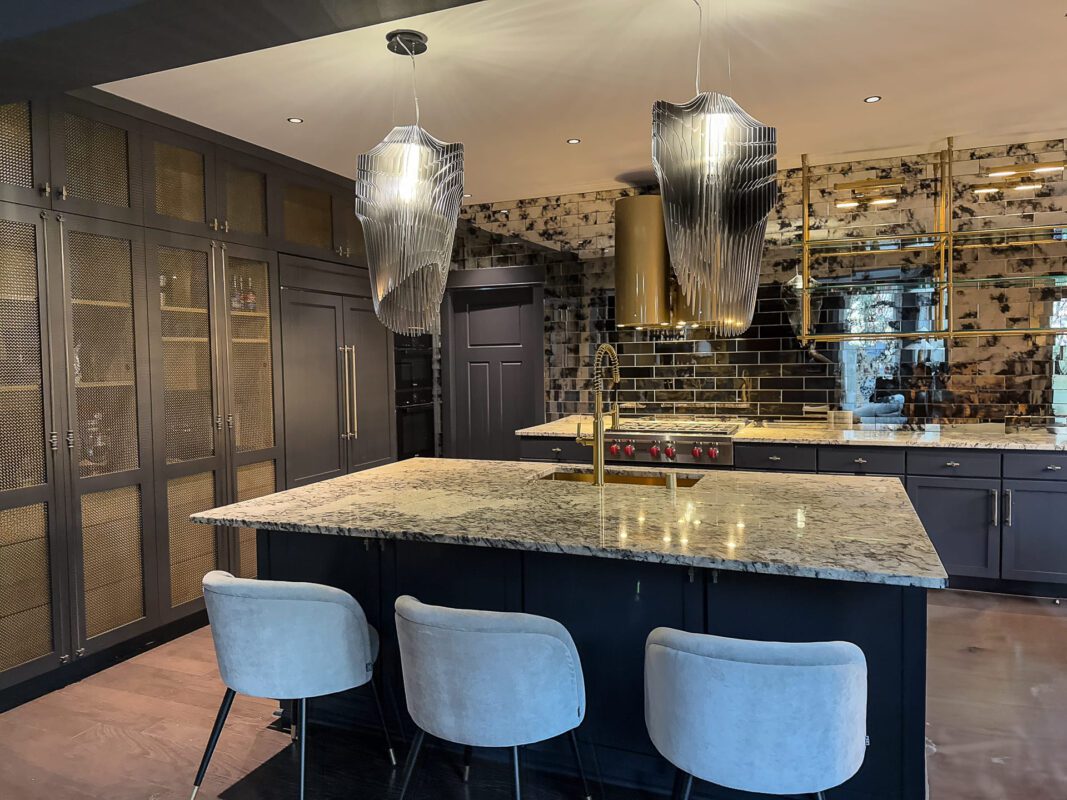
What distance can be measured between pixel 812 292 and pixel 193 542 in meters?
4.03

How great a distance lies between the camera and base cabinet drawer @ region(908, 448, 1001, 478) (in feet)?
13.1

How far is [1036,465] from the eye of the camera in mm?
3910

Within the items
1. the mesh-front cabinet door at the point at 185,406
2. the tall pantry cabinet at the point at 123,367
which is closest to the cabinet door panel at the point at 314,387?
the tall pantry cabinet at the point at 123,367

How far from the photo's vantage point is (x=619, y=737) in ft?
7.43

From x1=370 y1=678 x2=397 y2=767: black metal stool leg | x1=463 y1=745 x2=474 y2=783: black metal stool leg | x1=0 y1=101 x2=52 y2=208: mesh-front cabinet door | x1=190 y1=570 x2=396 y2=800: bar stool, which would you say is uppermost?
x1=0 y1=101 x2=52 y2=208: mesh-front cabinet door

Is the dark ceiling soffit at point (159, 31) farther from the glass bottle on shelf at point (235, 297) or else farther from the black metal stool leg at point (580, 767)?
the black metal stool leg at point (580, 767)

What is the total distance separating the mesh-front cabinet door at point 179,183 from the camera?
3559mm

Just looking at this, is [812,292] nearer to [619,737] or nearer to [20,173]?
[619,737]

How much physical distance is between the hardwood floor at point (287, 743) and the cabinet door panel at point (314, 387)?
1.40 meters

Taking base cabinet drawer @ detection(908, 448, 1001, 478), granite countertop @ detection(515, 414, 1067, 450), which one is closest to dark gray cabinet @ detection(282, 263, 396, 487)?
granite countertop @ detection(515, 414, 1067, 450)

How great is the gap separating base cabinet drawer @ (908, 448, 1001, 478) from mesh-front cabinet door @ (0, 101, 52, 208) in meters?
4.52

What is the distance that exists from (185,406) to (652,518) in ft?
8.74

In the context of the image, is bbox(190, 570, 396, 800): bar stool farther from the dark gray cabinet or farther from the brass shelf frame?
the brass shelf frame

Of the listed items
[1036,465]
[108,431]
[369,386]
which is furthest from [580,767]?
[369,386]
